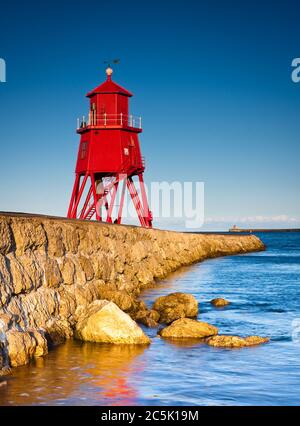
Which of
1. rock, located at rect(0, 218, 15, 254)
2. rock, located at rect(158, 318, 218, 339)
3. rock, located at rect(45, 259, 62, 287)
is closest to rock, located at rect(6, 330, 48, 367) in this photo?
rock, located at rect(0, 218, 15, 254)

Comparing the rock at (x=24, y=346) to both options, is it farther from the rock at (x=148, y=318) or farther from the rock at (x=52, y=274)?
the rock at (x=148, y=318)

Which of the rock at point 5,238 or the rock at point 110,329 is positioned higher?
the rock at point 5,238

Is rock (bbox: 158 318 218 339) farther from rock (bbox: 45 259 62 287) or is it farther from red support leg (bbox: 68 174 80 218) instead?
Answer: red support leg (bbox: 68 174 80 218)

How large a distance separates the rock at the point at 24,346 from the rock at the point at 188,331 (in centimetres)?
356

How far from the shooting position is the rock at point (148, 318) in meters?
17.1

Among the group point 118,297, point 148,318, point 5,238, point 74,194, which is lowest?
point 148,318

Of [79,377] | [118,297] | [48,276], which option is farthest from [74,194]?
[79,377]

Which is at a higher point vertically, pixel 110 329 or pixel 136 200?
pixel 136 200

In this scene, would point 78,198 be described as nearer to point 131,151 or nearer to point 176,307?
point 131,151

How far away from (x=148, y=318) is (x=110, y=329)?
3.04 meters

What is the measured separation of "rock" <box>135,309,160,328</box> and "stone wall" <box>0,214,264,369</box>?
2.78ft

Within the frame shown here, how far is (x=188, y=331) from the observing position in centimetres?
1545
